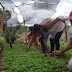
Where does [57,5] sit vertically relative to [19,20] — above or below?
above

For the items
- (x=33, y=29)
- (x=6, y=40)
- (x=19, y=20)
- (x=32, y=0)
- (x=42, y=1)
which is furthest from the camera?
(x=6, y=40)

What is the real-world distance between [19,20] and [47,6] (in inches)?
129

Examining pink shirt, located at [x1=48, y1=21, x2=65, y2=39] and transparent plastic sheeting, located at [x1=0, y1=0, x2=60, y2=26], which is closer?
pink shirt, located at [x1=48, y1=21, x2=65, y2=39]

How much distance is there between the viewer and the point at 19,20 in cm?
946

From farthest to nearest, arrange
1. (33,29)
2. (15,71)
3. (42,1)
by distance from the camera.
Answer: (42,1), (33,29), (15,71)

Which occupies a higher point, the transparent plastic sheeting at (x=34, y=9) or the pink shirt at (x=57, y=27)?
the transparent plastic sheeting at (x=34, y=9)

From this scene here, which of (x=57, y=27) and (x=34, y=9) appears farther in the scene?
(x=34, y=9)

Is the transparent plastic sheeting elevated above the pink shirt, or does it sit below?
above

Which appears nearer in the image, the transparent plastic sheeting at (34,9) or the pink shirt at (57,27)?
the pink shirt at (57,27)

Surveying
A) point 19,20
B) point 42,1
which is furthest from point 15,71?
point 19,20

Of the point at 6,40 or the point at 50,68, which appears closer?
the point at 50,68

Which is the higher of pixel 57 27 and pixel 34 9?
pixel 34 9

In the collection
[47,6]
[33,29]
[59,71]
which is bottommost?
[59,71]

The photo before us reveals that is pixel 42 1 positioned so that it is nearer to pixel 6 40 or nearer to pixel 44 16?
pixel 44 16
